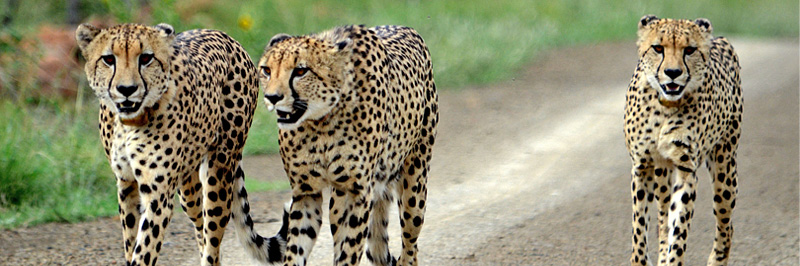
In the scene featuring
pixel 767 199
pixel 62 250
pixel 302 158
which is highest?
pixel 302 158

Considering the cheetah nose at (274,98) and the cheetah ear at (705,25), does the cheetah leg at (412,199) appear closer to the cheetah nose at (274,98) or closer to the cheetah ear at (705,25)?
the cheetah nose at (274,98)

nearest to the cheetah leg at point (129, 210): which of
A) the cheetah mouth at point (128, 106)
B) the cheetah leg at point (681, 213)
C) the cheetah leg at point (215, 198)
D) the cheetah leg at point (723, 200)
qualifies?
the cheetah leg at point (215, 198)

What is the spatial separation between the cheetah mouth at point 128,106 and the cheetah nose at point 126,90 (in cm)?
3

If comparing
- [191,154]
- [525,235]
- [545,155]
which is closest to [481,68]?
[545,155]

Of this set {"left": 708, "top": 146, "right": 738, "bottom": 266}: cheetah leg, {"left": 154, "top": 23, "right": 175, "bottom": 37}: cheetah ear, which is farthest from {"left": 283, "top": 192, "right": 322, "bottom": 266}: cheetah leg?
{"left": 708, "top": 146, "right": 738, "bottom": 266}: cheetah leg

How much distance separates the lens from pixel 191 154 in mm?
4172

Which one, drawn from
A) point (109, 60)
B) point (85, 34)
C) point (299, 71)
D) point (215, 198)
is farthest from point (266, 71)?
point (215, 198)

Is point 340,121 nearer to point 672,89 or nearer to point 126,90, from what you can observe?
point 126,90

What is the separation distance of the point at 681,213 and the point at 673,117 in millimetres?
457

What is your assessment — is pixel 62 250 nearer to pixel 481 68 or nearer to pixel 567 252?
pixel 567 252

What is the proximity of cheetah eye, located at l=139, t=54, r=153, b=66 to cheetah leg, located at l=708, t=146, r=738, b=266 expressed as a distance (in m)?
3.03

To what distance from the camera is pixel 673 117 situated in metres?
4.88

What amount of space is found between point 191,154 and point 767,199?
4522 mm

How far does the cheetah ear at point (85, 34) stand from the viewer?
12.8 feet
